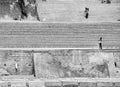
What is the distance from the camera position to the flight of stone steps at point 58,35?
7562cm

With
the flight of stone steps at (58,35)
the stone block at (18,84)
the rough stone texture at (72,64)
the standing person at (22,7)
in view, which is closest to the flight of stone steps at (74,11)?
the flight of stone steps at (58,35)

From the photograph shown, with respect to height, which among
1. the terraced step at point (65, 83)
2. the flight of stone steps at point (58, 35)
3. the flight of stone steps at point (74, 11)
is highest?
the flight of stone steps at point (74, 11)

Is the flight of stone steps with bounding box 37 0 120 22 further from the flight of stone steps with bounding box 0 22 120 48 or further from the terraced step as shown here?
the terraced step

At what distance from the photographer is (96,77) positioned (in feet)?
239

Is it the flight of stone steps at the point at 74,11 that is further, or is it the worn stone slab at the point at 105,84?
the flight of stone steps at the point at 74,11

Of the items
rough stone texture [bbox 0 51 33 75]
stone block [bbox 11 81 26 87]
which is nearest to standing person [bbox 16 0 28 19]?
rough stone texture [bbox 0 51 33 75]

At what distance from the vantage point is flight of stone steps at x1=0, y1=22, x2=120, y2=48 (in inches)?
2977

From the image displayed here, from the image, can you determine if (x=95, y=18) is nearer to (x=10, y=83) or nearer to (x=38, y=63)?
(x=38, y=63)

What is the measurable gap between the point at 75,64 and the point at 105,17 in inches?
305

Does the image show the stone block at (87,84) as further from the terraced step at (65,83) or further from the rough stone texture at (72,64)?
the rough stone texture at (72,64)

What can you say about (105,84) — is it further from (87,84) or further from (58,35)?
(58,35)

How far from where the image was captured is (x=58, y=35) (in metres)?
76.4

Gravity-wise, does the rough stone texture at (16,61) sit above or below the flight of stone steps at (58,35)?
below

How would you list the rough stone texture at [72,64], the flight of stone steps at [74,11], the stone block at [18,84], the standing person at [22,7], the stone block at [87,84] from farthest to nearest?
the flight of stone steps at [74,11] → the standing person at [22,7] → the rough stone texture at [72,64] → the stone block at [87,84] → the stone block at [18,84]
